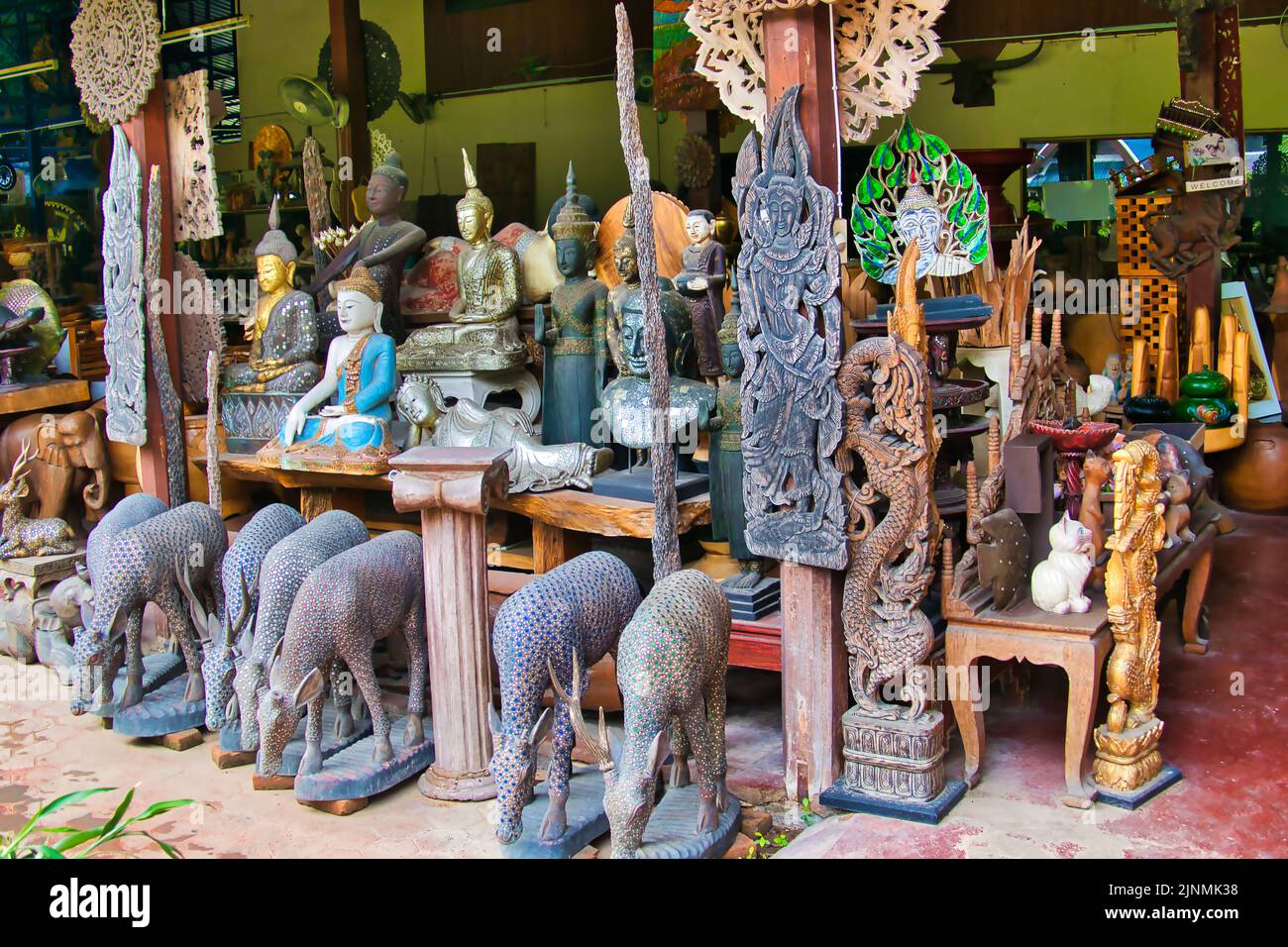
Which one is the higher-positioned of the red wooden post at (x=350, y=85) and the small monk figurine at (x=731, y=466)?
the red wooden post at (x=350, y=85)

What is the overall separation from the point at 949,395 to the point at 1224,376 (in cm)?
385

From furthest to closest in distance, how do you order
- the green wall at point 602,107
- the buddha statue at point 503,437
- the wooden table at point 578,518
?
the green wall at point 602,107 → the buddha statue at point 503,437 → the wooden table at point 578,518

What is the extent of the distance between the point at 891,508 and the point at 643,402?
1.60 meters

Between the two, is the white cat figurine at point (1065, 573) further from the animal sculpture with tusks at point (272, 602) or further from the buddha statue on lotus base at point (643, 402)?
the animal sculpture with tusks at point (272, 602)

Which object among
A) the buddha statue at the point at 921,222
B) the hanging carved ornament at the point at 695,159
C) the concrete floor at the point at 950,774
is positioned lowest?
the concrete floor at the point at 950,774

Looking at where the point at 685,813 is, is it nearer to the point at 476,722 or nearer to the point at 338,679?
the point at 476,722

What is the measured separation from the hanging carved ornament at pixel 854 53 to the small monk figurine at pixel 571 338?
154 centimetres

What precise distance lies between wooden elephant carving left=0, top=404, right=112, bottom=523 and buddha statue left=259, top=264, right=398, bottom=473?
4.50 feet

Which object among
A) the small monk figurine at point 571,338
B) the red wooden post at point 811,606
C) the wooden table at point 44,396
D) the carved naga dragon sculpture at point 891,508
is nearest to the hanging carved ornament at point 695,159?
the small monk figurine at point 571,338

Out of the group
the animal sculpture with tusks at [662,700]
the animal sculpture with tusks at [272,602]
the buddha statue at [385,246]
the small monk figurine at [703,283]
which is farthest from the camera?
the buddha statue at [385,246]

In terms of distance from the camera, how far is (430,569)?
4.97 metres

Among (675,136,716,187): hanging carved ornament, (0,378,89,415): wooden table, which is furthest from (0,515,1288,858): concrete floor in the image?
(675,136,716,187): hanging carved ornament

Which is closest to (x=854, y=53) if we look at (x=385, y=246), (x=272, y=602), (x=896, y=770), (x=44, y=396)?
(x=896, y=770)

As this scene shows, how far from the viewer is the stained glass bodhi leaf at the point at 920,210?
5.45 m
